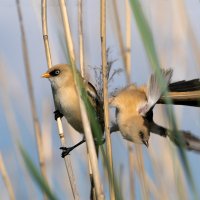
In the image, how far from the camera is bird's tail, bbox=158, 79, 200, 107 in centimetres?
131

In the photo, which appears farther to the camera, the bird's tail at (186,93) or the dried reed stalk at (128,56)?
the dried reed stalk at (128,56)

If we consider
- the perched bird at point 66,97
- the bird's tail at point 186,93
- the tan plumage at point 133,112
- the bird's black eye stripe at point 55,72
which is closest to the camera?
the bird's tail at point 186,93

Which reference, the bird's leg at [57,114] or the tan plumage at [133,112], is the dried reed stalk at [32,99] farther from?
the tan plumage at [133,112]

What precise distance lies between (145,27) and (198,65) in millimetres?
593

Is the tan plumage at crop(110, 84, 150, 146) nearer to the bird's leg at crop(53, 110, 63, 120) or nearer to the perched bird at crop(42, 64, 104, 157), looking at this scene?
the perched bird at crop(42, 64, 104, 157)

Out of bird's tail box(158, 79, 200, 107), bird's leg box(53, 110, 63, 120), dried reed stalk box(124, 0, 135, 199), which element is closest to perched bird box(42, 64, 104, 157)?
bird's leg box(53, 110, 63, 120)

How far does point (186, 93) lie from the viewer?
1.33m

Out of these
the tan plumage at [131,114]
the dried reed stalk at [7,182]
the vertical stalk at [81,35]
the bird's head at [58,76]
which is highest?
the vertical stalk at [81,35]

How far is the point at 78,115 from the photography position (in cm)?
168

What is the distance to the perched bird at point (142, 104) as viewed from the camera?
1.36m

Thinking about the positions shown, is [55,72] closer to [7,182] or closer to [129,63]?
[129,63]

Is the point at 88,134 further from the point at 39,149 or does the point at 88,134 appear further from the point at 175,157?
the point at 39,149

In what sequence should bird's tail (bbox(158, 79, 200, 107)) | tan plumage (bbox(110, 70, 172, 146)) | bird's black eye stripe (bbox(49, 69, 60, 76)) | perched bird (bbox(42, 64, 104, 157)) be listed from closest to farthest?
1. bird's tail (bbox(158, 79, 200, 107))
2. tan plumage (bbox(110, 70, 172, 146))
3. perched bird (bbox(42, 64, 104, 157))
4. bird's black eye stripe (bbox(49, 69, 60, 76))

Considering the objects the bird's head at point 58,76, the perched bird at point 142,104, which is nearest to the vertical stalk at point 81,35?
the perched bird at point 142,104
